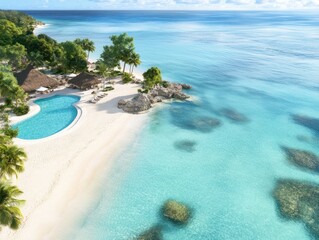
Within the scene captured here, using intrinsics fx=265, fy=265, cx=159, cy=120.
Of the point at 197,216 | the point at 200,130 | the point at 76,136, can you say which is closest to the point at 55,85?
the point at 76,136

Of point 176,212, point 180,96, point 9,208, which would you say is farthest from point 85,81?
point 9,208

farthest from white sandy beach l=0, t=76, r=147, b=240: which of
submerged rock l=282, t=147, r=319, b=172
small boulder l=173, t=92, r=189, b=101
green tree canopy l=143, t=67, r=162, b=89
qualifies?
submerged rock l=282, t=147, r=319, b=172

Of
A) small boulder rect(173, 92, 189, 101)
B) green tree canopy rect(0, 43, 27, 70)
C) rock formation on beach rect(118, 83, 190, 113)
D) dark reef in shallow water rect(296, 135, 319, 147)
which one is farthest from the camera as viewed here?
green tree canopy rect(0, 43, 27, 70)

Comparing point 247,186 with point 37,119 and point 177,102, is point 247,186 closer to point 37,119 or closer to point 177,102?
point 177,102

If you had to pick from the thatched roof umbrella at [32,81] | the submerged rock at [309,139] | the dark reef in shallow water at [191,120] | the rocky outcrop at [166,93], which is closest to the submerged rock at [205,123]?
the dark reef in shallow water at [191,120]

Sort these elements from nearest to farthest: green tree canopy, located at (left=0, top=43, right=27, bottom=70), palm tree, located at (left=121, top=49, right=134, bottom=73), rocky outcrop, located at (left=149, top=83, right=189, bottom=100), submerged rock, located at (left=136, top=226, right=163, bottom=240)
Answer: submerged rock, located at (left=136, top=226, right=163, bottom=240)
rocky outcrop, located at (left=149, top=83, right=189, bottom=100)
green tree canopy, located at (left=0, top=43, right=27, bottom=70)
palm tree, located at (left=121, top=49, right=134, bottom=73)

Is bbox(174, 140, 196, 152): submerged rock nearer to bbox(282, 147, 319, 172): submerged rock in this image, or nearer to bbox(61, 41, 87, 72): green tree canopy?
bbox(282, 147, 319, 172): submerged rock

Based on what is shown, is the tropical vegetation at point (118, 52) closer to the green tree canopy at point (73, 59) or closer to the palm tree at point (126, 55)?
the palm tree at point (126, 55)

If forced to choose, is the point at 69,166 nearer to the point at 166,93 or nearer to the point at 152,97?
Result: the point at 152,97
